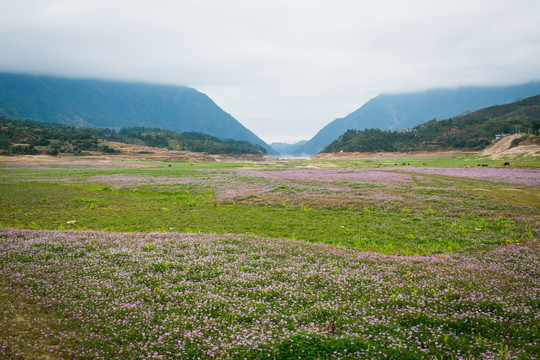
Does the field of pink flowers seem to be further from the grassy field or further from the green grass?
the green grass

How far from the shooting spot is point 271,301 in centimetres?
908

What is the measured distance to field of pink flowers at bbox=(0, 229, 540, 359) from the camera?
6.85 meters

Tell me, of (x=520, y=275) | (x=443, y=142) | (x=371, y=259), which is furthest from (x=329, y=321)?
(x=443, y=142)

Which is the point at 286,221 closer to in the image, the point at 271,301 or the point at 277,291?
the point at 277,291

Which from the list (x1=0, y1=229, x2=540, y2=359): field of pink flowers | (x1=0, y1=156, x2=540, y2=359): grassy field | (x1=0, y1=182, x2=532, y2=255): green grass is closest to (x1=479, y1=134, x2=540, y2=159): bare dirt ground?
(x1=0, y1=156, x2=540, y2=359): grassy field

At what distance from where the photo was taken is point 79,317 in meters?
8.02

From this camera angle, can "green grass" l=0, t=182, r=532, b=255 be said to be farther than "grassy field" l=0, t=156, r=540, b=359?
Yes

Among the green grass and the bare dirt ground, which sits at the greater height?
the bare dirt ground

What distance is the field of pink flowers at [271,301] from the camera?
22.5ft

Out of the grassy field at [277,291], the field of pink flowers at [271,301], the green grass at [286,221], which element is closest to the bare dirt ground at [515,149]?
the grassy field at [277,291]

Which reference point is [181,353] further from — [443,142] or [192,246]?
[443,142]

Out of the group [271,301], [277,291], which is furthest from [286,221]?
[271,301]

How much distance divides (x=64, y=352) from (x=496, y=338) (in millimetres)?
10766

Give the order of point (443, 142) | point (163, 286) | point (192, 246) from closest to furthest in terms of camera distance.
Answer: point (163, 286) < point (192, 246) < point (443, 142)
